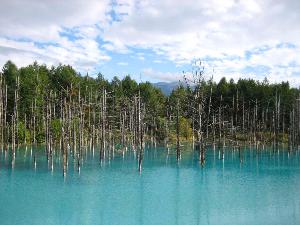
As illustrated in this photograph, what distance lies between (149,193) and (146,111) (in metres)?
47.4

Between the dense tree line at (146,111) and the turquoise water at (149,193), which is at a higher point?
the dense tree line at (146,111)

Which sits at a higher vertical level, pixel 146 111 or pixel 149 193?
pixel 146 111

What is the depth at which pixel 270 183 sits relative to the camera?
48.0 metres

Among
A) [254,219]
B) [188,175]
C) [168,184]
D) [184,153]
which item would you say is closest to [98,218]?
[254,219]

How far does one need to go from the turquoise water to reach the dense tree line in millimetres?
12119

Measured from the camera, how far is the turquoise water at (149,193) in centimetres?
3225

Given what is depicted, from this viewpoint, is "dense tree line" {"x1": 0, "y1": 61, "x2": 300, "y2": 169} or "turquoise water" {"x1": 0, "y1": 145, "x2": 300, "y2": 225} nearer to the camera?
"turquoise water" {"x1": 0, "y1": 145, "x2": 300, "y2": 225}

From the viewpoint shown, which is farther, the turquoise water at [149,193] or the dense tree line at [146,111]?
Answer: the dense tree line at [146,111]

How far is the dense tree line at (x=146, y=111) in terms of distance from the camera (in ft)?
251

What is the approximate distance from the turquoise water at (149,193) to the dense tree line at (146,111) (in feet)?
39.8

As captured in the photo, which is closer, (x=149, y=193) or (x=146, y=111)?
(x=149, y=193)

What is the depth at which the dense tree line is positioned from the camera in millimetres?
76500

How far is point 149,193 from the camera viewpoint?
41500 mm

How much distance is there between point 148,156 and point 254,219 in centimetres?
4494
